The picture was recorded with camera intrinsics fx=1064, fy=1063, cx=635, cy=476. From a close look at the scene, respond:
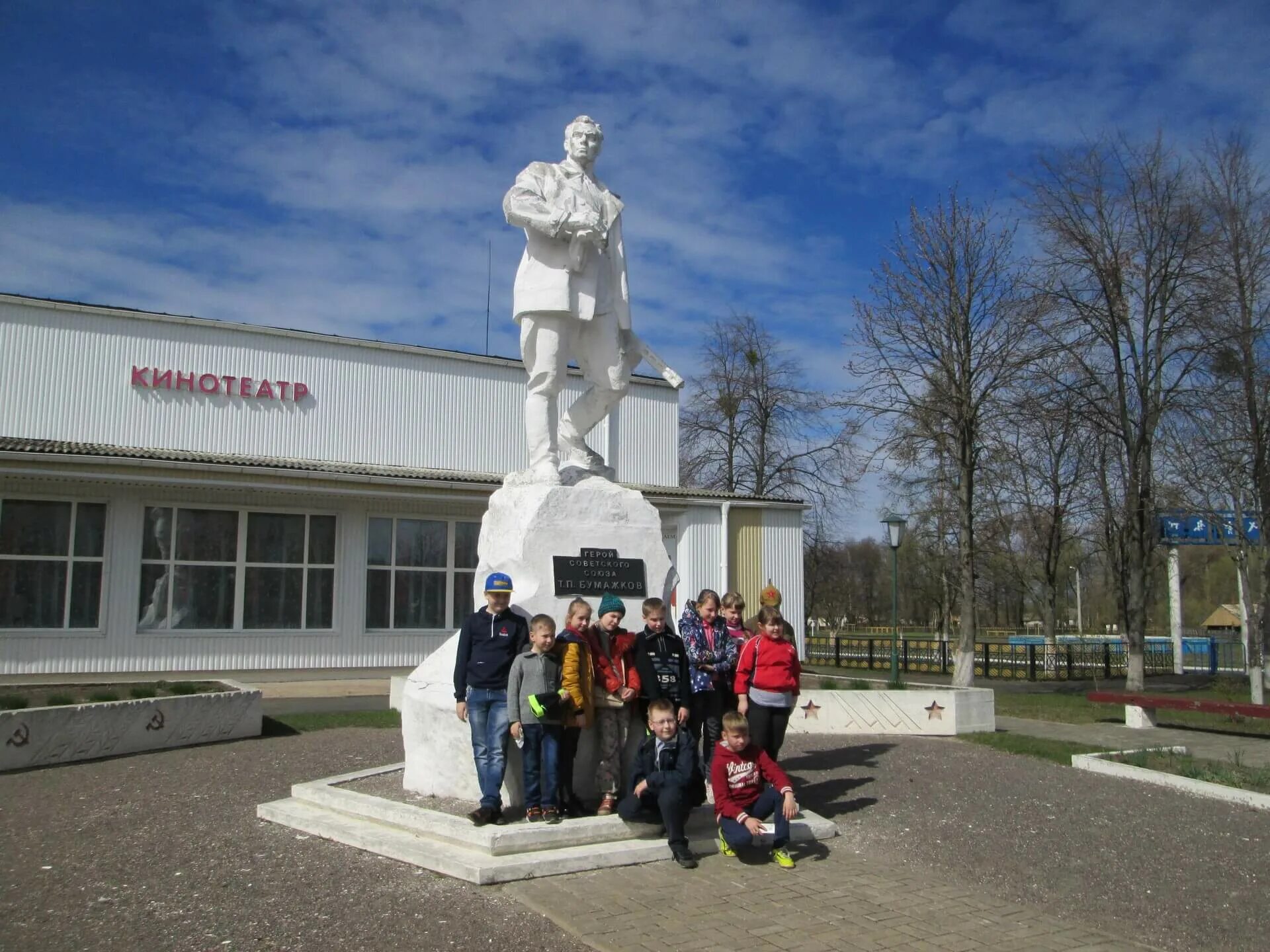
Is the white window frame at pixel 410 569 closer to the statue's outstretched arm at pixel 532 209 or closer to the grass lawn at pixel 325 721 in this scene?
the grass lawn at pixel 325 721

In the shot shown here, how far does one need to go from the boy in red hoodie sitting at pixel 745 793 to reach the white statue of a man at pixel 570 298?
2.50 meters

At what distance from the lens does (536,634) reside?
20.4ft

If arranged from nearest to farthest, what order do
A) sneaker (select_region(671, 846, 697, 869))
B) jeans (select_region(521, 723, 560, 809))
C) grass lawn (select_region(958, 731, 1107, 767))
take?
1. sneaker (select_region(671, 846, 697, 869))
2. jeans (select_region(521, 723, 560, 809))
3. grass lawn (select_region(958, 731, 1107, 767))

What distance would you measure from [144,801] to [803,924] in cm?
513

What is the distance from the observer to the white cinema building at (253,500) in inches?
695

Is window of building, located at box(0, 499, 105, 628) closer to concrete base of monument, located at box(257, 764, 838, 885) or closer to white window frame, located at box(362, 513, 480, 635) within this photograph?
white window frame, located at box(362, 513, 480, 635)

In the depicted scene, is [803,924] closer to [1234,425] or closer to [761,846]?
[761,846]

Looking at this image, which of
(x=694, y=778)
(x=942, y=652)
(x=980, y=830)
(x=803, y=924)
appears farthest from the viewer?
(x=942, y=652)

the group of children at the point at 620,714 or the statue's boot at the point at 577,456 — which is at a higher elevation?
the statue's boot at the point at 577,456

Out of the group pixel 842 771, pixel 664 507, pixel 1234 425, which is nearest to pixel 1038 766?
pixel 842 771

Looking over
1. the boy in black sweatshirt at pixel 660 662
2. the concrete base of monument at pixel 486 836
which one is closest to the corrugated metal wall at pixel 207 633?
the concrete base of monument at pixel 486 836

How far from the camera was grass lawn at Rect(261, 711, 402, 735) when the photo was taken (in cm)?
1208

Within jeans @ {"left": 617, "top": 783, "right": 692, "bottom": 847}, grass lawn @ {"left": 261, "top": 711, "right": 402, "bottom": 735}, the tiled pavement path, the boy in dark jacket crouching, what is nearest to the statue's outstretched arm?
the boy in dark jacket crouching

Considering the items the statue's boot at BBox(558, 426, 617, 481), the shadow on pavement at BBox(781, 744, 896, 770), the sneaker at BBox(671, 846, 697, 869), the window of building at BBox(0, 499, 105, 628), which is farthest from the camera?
the window of building at BBox(0, 499, 105, 628)
